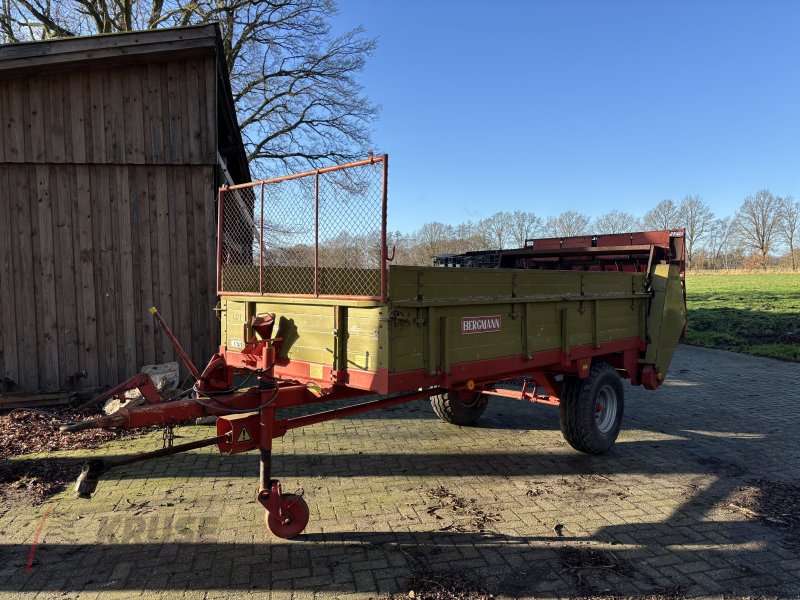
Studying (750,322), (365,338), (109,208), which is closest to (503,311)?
(365,338)

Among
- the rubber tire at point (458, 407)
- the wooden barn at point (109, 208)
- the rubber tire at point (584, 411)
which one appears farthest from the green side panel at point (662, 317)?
the wooden barn at point (109, 208)

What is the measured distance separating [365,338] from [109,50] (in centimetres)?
591

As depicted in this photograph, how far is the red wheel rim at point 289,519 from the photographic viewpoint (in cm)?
365

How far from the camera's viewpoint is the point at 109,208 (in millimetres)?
7277

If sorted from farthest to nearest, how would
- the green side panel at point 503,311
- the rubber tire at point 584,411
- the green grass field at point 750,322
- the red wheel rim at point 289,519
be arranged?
1. the green grass field at point 750,322
2. the rubber tire at point 584,411
3. the red wheel rim at point 289,519
4. the green side panel at point 503,311

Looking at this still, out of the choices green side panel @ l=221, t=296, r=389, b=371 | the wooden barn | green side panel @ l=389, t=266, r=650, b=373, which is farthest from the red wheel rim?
the wooden barn

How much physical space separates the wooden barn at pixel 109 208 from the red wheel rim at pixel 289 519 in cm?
423

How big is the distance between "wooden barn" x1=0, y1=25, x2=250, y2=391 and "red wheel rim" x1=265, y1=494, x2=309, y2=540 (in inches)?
167

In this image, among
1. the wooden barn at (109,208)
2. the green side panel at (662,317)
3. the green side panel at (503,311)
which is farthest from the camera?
the wooden barn at (109,208)

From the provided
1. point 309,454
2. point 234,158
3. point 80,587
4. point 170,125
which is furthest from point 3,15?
point 80,587

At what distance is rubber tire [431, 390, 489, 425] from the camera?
6.53 metres

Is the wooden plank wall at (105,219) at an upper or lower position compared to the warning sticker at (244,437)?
upper

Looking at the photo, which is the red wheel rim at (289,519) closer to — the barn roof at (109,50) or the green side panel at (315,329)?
the green side panel at (315,329)

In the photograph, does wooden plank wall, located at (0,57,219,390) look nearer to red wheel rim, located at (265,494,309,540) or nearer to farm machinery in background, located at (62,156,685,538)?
farm machinery in background, located at (62,156,685,538)
